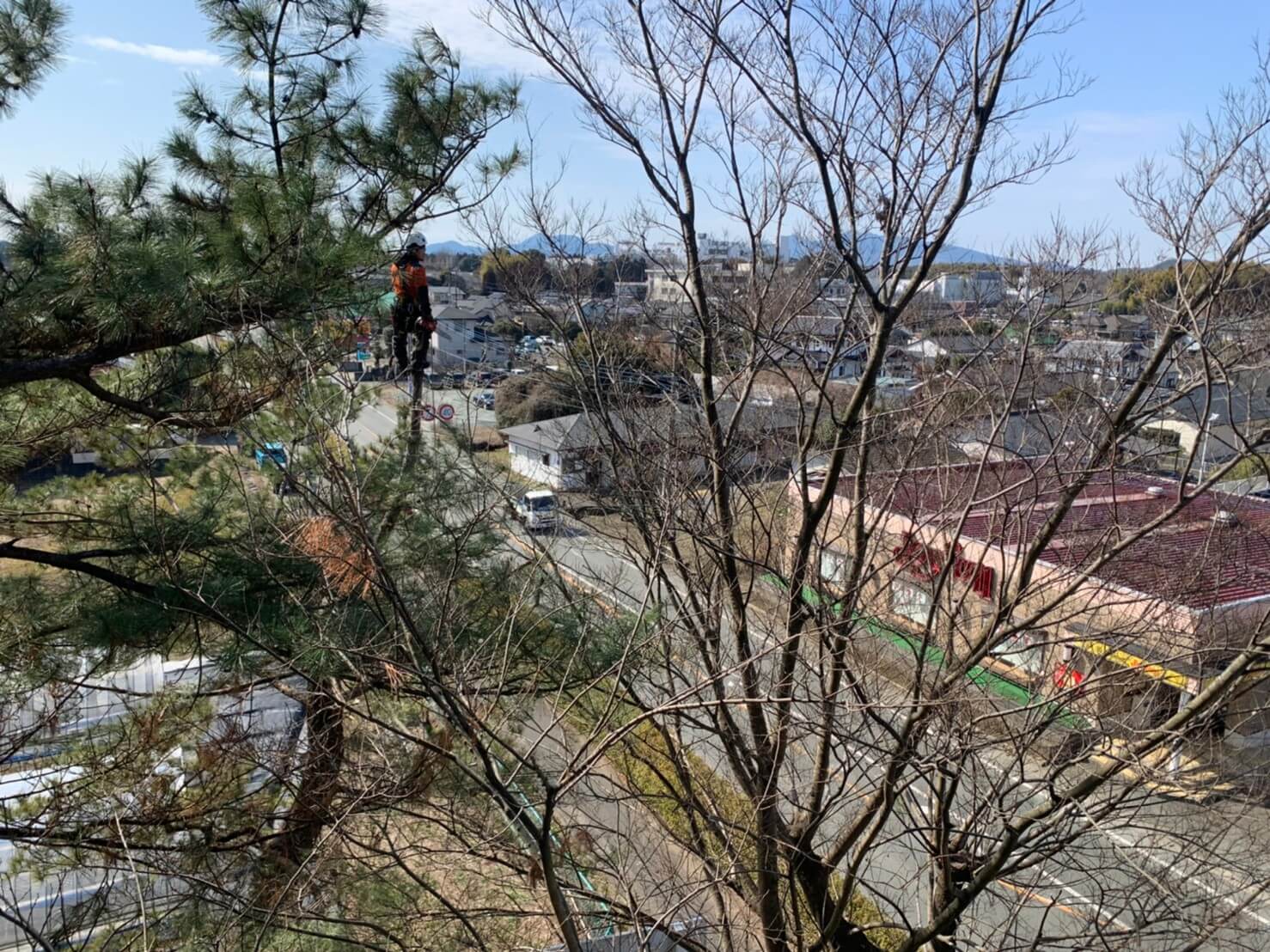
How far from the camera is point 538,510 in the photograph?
18.5 ft

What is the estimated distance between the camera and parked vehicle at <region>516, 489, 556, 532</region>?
5034mm

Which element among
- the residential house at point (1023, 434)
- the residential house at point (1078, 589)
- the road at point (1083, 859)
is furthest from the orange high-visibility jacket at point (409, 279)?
the residential house at point (1023, 434)

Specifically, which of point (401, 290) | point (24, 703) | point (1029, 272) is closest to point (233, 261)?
point (401, 290)

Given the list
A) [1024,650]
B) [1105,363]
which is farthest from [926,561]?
[1105,363]

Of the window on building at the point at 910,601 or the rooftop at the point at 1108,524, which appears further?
the window on building at the point at 910,601

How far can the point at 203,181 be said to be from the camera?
466 cm

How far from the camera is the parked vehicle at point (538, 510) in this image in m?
5.03

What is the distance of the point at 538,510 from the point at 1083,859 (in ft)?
17.1

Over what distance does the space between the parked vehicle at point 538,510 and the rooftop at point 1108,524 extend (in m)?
1.94

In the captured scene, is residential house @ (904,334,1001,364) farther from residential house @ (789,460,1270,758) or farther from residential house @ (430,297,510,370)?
residential house @ (430,297,510,370)

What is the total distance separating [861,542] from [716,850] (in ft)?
5.82

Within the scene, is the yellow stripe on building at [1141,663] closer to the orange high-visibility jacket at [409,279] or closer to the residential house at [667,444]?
the residential house at [667,444]

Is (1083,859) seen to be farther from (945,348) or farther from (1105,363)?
(1105,363)

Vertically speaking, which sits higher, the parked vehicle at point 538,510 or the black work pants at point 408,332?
the black work pants at point 408,332
